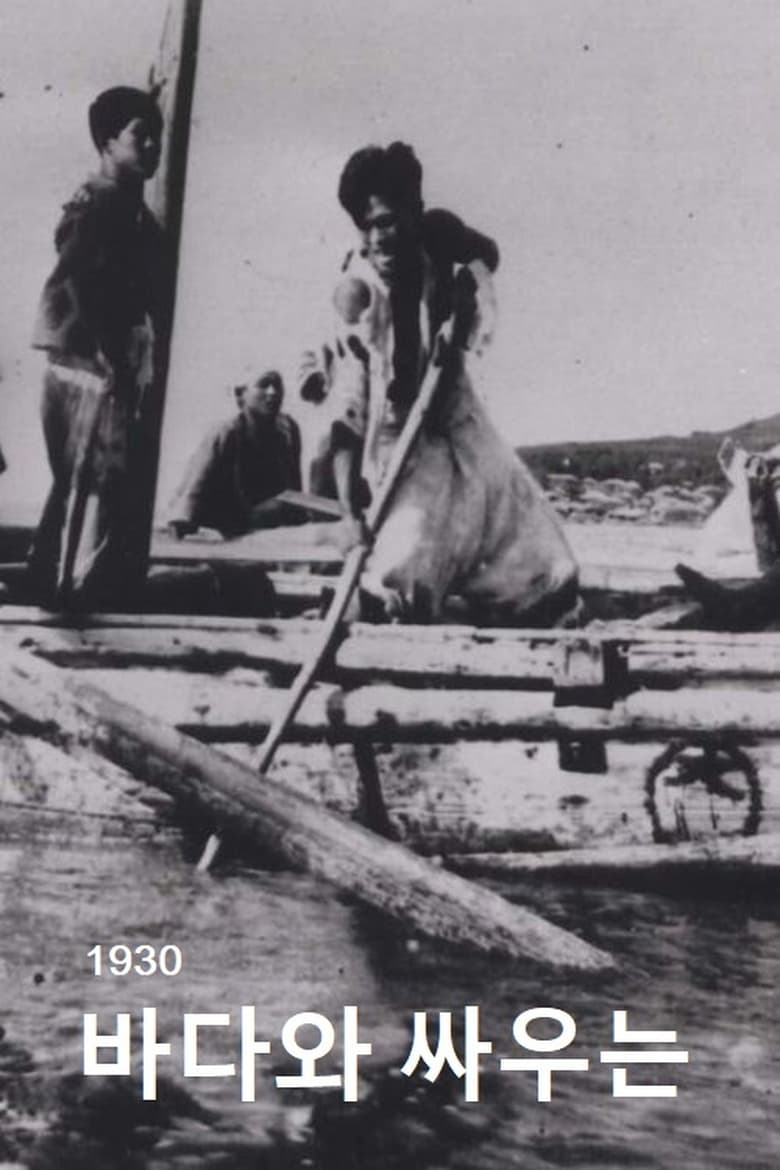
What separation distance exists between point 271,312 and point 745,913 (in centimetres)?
212

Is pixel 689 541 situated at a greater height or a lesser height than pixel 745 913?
greater

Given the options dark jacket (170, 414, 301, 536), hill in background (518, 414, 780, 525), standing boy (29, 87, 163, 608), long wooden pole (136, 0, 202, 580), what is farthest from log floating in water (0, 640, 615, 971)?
hill in background (518, 414, 780, 525)

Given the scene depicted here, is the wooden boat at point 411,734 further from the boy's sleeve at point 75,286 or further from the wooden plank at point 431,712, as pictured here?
the boy's sleeve at point 75,286

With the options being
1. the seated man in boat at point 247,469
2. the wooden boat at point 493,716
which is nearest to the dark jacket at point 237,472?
the seated man in boat at point 247,469

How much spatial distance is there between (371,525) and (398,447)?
0.23 meters

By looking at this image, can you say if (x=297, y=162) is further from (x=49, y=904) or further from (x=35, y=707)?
(x=49, y=904)

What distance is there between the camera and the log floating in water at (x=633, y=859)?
4750mm

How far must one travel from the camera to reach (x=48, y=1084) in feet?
14.4

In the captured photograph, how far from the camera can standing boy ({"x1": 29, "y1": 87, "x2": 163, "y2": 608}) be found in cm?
491

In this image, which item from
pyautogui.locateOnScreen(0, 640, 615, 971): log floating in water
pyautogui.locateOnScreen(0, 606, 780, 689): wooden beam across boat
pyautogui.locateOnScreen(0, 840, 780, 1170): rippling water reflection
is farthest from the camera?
pyautogui.locateOnScreen(0, 606, 780, 689): wooden beam across boat

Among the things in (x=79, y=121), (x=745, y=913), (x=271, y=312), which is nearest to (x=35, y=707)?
(x=271, y=312)

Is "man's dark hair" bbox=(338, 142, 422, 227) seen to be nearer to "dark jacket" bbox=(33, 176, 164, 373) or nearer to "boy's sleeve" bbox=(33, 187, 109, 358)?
"dark jacket" bbox=(33, 176, 164, 373)

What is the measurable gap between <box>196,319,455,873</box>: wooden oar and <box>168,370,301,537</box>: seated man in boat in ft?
0.71

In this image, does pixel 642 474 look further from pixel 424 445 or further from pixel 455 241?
pixel 455 241
